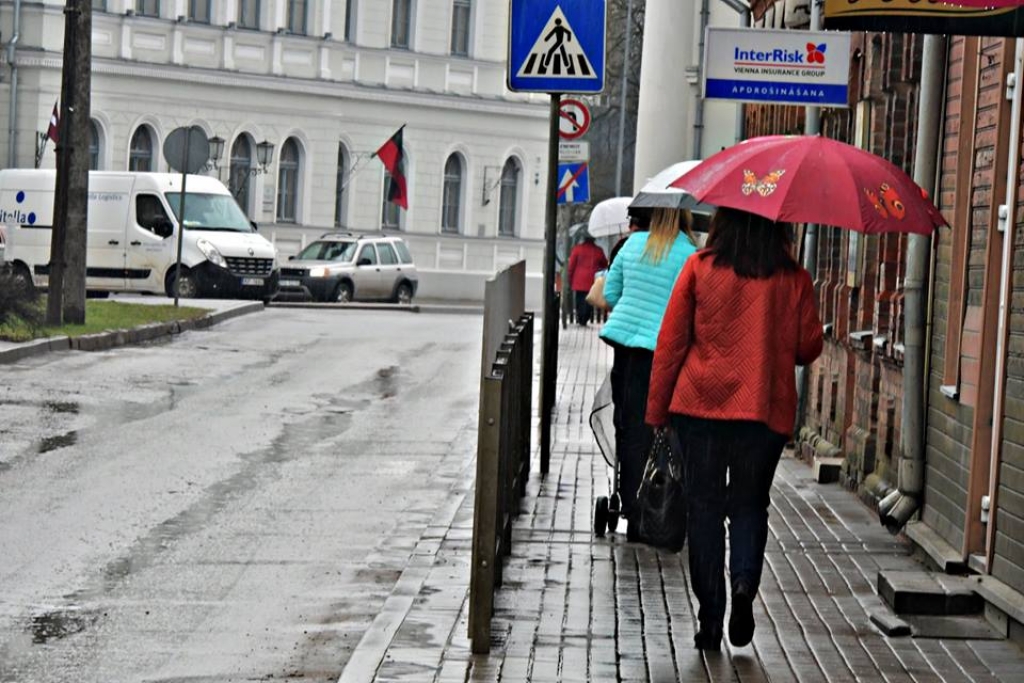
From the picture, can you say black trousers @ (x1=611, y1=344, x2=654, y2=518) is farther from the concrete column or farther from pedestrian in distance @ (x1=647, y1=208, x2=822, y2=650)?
the concrete column

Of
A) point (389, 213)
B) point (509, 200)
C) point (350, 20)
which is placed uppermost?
point (350, 20)

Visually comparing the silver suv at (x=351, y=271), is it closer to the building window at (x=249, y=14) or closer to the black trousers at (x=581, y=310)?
the building window at (x=249, y=14)

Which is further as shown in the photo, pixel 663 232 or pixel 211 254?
pixel 211 254

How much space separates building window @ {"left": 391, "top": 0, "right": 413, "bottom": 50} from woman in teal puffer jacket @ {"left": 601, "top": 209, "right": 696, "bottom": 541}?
157 ft

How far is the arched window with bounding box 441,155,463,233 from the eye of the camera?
59156mm

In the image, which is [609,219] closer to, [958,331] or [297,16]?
[958,331]

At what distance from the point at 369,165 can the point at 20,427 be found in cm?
4175

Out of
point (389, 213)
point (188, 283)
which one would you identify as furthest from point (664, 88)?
point (389, 213)

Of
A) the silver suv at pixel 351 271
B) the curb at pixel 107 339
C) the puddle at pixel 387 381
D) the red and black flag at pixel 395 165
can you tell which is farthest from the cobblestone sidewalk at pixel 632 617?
the red and black flag at pixel 395 165

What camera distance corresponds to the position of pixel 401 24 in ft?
190

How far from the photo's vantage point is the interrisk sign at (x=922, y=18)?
Answer: 759 cm

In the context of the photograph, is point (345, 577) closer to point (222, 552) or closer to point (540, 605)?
point (222, 552)

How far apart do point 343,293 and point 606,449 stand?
3639 centimetres

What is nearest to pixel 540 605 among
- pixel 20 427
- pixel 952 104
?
pixel 952 104
